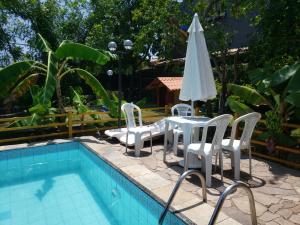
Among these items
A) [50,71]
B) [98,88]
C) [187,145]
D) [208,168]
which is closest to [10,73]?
[50,71]

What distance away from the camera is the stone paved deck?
4.29 m

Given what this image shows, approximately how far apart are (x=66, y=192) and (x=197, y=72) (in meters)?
3.90

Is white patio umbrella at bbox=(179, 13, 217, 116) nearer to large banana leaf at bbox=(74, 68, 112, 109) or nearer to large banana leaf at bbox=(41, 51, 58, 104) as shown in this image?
large banana leaf at bbox=(74, 68, 112, 109)

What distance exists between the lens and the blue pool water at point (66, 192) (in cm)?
511

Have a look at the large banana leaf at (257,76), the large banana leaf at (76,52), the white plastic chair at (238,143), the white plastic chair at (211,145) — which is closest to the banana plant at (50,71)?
the large banana leaf at (76,52)

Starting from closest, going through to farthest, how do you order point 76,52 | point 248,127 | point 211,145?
1. point 211,145
2. point 248,127
3. point 76,52

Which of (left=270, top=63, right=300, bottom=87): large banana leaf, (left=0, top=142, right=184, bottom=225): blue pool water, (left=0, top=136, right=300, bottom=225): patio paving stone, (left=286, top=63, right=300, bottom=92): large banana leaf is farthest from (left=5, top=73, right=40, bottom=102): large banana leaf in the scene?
(left=286, top=63, right=300, bottom=92): large banana leaf

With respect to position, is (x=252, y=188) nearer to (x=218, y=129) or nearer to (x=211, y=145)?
(x=211, y=145)

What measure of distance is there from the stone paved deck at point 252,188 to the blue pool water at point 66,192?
0.43m

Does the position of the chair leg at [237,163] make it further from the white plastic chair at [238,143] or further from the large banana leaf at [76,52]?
the large banana leaf at [76,52]

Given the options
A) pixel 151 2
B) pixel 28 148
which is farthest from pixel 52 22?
pixel 28 148

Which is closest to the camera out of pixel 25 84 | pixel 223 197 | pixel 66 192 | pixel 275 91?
pixel 223 197

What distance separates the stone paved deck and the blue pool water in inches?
17.0

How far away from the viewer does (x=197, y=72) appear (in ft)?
20.9
